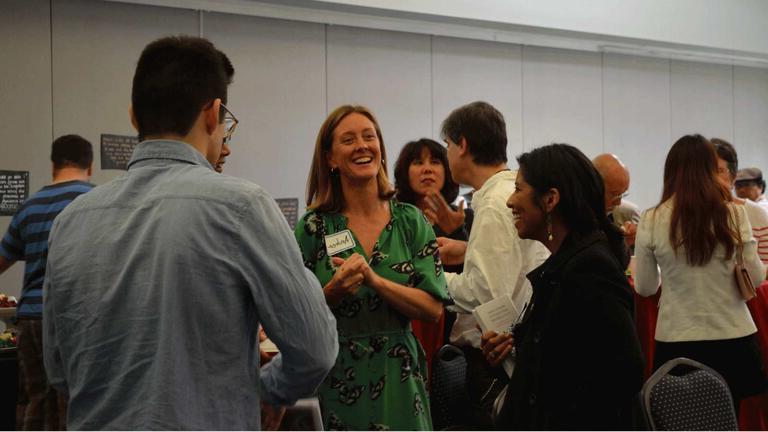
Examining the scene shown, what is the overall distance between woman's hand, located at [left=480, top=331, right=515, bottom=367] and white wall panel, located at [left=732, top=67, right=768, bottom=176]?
24.8ft

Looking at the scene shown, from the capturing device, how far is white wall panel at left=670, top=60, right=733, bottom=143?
8.38 meters

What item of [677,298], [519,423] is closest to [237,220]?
[519,423]

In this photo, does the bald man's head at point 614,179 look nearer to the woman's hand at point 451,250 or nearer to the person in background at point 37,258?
the woman's hand at point 451,250

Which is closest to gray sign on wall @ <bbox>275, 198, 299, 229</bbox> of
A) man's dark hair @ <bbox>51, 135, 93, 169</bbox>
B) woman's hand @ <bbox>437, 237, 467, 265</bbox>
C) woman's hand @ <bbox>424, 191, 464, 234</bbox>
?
man's dark hair @ <bbox>51, 135, 93, 169</bbox>

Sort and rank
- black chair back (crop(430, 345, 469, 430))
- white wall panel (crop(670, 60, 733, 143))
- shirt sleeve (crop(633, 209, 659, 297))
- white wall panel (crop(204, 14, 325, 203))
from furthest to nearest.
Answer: white wall panel (crop(670, 60, 733, 143)), white wall panel (crop(204, 14, 325, 203)), shirt sleeve (crop(633, 209, 659, 297)), black chair back (crop(430, 345, 469, 430))

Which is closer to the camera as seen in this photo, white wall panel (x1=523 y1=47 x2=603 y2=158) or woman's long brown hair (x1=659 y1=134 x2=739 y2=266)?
woman's long brown hair (x1=659 y1=134 x2=739 y2=266)

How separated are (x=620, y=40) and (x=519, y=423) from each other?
243 inches

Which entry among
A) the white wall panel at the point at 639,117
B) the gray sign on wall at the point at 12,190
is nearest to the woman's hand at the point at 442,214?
the gray sign on wall at the point at 12,190

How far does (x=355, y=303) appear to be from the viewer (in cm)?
217

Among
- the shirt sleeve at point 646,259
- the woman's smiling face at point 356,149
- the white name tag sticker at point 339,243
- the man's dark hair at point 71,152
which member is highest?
the man's dark hair at point 71,152

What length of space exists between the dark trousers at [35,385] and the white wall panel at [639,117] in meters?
5.85

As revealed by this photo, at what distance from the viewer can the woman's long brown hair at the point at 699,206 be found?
3160 mm

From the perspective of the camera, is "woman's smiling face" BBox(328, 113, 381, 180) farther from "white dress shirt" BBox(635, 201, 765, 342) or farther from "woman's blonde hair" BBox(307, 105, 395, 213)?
"white dress shirt" BBox(635, 201, 765, 342)

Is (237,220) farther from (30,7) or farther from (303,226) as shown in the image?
(30,7)
